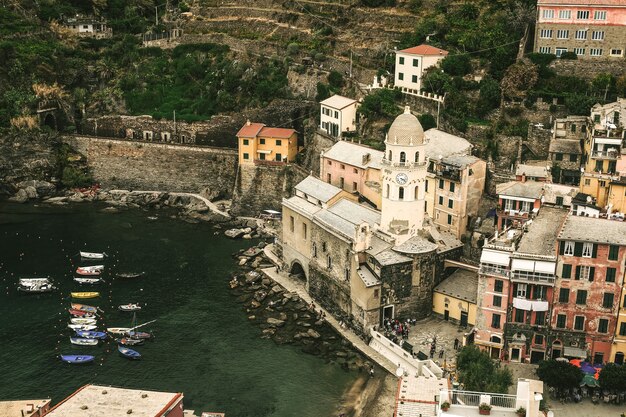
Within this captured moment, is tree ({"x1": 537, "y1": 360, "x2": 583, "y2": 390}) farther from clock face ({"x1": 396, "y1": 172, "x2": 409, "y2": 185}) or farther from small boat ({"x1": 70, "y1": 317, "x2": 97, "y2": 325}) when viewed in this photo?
small boat ({"x1": 70, "y1": 317, "x2": 97, "y2": 325})

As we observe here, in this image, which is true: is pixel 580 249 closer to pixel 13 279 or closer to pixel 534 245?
pixel 534 245

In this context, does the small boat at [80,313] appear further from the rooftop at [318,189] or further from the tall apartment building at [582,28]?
the tall apartment building at [582,28]

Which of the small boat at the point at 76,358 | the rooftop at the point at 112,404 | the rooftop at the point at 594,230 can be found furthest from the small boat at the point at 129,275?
the rooftop at the point at 594,230

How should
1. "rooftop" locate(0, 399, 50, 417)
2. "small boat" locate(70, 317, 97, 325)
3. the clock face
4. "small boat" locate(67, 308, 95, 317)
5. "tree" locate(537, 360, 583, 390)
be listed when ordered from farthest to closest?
"small boat" locate(67, 308, 95, 317), "small boat" locate(70, 317, 97, 325), the clock face, "tree" locate(537, 360, 583, 390), "rooftop" locate(0, 399, 50, 417)

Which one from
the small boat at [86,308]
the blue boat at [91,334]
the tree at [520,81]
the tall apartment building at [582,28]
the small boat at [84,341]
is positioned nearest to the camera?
the small boat at [84,341]

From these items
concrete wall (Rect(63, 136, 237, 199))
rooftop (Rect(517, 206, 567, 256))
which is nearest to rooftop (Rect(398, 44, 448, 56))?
concrete wall (Rect(63, 136, 237, 199))

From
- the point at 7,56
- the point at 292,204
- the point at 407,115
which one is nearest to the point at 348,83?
the point at 292,204
